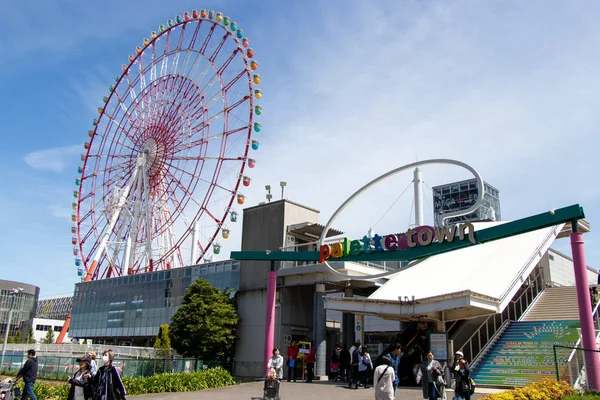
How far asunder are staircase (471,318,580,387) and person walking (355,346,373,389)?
366 cm

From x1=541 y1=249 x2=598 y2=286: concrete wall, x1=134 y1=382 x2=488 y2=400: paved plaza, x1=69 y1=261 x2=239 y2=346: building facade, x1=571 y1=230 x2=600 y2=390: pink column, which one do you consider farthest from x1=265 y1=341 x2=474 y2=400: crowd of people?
x1=541 y1=249 x2=598 y2=286: concrete wall

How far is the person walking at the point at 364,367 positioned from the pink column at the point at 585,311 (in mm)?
6579

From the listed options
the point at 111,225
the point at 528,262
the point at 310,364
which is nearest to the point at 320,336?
the point at 310,364

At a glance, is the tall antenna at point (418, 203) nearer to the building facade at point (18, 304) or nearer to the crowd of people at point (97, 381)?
the crowd of people at point (97, 381)

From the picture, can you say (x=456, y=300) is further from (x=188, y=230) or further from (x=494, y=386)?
(x=188, y=230)

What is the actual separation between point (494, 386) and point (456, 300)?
2.98 meters

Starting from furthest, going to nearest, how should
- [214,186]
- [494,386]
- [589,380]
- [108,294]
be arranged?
1. [108,294]
2. [214,186]
3. [494,386]
4. [589,380]

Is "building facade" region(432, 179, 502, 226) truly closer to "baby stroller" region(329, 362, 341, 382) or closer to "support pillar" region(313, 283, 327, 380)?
"support pillar" region(313, 283, 327, 380)

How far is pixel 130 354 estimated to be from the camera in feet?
83.4

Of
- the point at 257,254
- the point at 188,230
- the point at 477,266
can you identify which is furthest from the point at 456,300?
the point at 188,230

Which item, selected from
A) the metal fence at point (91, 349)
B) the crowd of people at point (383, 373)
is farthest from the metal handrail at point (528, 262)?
the metal fence at point (91, 349)

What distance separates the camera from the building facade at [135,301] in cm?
3155

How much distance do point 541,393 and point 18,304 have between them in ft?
381

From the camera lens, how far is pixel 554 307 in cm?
2386
